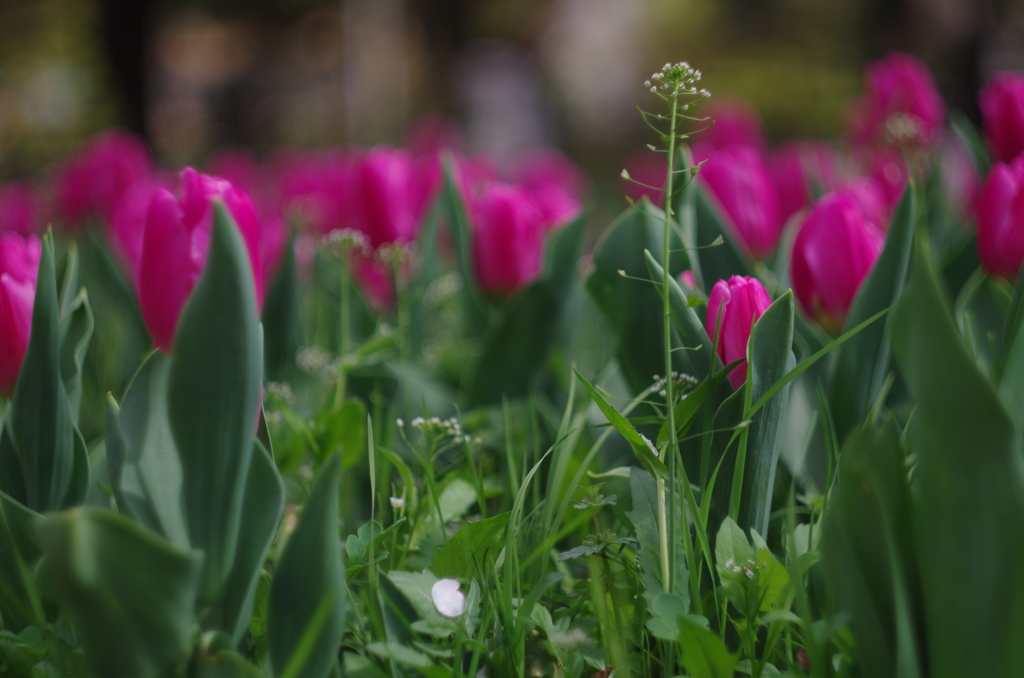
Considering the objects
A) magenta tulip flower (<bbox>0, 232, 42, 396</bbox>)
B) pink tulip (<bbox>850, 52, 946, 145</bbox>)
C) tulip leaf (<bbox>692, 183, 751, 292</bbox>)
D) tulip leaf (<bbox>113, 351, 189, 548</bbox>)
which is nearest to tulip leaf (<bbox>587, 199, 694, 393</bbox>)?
tulip leaf (<bbox>692, 183, 751, 292</bbox>)

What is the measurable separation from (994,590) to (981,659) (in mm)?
44

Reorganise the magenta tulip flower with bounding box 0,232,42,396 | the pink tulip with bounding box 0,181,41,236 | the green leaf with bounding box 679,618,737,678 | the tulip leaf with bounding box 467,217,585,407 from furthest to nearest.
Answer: the pink tulip with bounding box 0,181,41,236 < the tulip leaf with bounding box 467,217,585,407 < the magenta tulip flower with bounding box 0,232,42,396 < the green leaf with bounding box 679,618,737,678

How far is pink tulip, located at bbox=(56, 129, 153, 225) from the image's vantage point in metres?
2.13

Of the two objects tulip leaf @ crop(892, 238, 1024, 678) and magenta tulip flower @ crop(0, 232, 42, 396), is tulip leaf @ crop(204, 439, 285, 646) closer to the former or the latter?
magenta tulip flower @ crop(0, 232, 42, 396)

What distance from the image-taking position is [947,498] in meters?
0.46

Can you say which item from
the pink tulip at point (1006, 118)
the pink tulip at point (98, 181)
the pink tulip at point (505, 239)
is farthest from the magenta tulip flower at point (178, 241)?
the pink tulip at point (98, 181)

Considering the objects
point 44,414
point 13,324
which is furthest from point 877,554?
point 13,324

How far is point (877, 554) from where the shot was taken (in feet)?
1.59

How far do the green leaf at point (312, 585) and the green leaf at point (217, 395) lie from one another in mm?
59

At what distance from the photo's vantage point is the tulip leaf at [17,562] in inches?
24.3

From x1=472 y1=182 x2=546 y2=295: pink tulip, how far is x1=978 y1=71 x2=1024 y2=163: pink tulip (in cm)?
77

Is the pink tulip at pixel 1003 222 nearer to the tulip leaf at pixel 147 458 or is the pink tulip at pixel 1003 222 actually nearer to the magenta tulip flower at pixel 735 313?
the magenta tulip flower at pixel 735 313

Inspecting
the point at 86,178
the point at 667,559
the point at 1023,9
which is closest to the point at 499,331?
the point at 667,559

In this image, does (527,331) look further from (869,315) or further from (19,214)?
(19,214)
